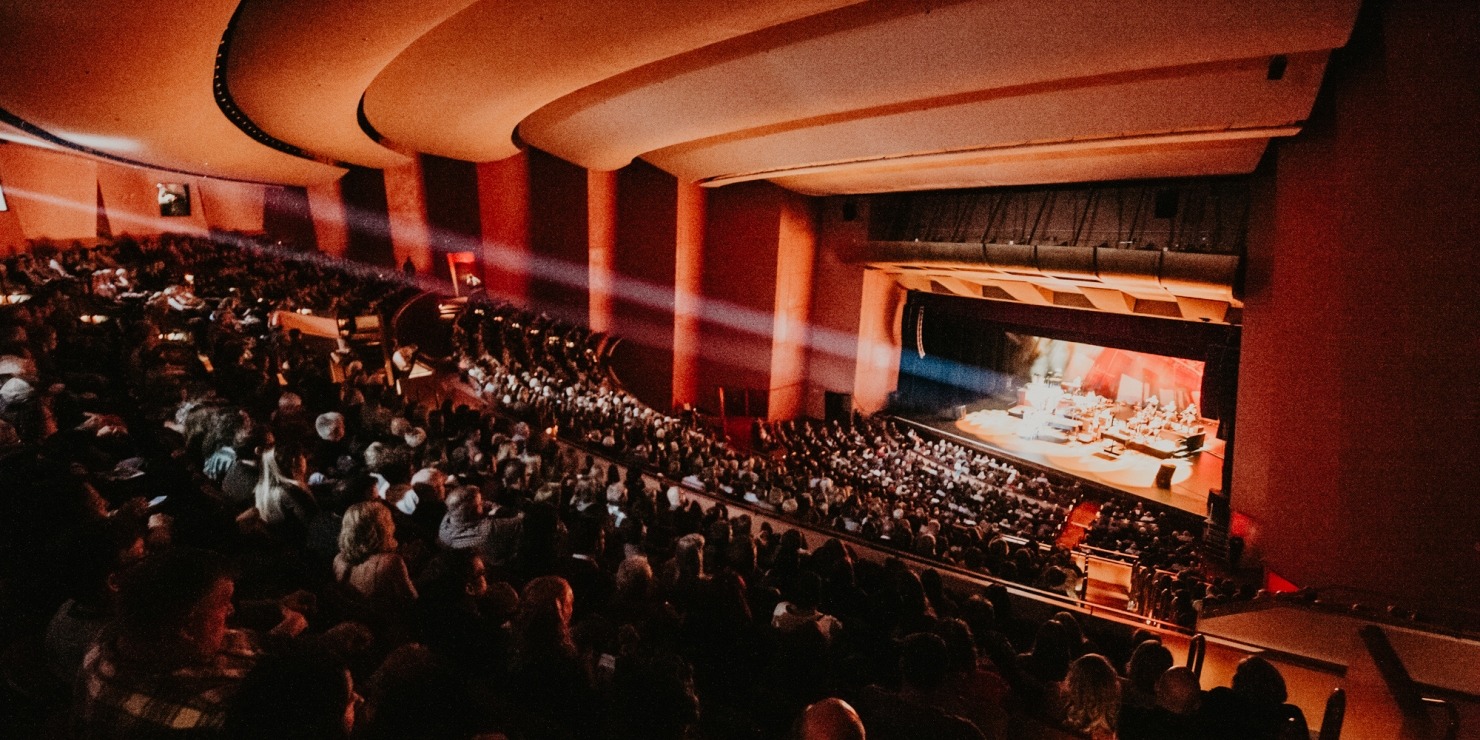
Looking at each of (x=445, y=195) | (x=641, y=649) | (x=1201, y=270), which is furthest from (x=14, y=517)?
(x=445, y=195)

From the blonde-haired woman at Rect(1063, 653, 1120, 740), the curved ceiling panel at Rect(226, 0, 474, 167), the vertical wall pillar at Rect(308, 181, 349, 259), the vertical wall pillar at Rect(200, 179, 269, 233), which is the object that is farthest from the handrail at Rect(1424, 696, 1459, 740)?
the vertical wall pillar at Rect(200, 179, 269, 233)

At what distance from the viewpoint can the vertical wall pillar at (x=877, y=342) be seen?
47.4 ft

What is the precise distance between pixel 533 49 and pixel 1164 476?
11.5 m

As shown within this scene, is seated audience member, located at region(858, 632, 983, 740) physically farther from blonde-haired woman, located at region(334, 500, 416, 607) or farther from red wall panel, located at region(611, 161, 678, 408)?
red wall panel, located at region(611, 161, 678, 408)

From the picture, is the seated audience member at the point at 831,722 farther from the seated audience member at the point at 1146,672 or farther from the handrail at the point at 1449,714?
the handrail at the point at 1449,714

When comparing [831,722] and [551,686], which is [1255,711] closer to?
[831,722]

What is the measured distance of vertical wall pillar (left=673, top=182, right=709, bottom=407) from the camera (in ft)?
43.9

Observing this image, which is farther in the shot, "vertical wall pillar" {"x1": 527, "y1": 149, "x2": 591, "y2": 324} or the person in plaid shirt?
"vertical wall pillar" {"x1": 527, "y1": 149, "x2": 591, "y2": 324}

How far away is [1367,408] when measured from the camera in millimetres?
5152

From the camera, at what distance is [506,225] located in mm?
13297

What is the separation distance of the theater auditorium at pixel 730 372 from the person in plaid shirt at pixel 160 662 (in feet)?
0.03

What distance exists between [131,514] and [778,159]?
9.67m

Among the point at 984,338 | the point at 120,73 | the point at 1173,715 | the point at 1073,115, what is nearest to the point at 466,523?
the point at 1173,715

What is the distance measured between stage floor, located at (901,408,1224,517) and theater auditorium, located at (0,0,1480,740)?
0.48 feet
